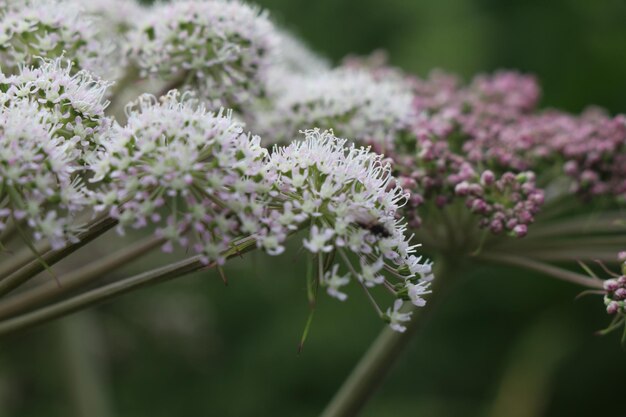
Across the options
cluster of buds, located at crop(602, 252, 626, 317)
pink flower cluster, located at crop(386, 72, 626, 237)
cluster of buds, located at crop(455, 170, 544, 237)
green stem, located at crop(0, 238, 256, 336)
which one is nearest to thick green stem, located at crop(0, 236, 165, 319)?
green stem, located at crop(0, 238, 256, 336)

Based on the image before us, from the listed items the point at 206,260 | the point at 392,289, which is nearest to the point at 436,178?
the point at 392,289

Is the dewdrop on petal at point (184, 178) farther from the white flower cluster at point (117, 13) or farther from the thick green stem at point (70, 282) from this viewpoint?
the white flower cluster at point (117, 13)

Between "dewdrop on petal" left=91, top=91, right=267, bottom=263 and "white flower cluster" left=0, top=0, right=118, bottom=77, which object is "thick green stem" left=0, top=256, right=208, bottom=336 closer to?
"dewdrop on petal" left=91, top=91, right=267, bottom=263

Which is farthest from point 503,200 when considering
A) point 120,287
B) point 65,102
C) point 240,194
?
point 65,102

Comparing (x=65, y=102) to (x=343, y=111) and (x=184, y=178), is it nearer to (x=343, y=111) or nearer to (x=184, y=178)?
(x=184, y=178)

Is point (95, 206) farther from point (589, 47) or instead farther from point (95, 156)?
point (589, 47)
